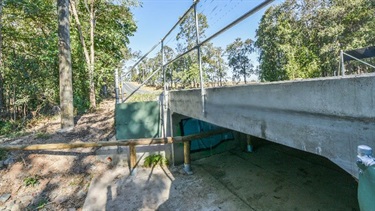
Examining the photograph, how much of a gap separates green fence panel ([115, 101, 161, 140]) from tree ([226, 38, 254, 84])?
3.44 meters

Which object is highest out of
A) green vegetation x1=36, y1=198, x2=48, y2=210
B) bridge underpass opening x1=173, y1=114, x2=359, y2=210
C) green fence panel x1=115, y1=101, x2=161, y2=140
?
green fence panel x1=115, y1=101, x2=161, y2=140

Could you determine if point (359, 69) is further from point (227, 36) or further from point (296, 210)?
point (227, 36)

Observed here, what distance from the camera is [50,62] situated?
9688 millimetres

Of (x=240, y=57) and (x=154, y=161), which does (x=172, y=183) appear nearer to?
(x=154, y=161)

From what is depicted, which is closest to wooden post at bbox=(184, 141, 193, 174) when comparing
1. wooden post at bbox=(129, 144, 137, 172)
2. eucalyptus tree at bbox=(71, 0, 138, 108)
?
wooden post at bbox=(129, 144, 137, 172)

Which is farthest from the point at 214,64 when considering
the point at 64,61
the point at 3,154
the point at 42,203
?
the point at 3,154

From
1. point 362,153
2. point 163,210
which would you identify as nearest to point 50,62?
point 163,210

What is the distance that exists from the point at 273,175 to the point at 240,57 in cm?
351

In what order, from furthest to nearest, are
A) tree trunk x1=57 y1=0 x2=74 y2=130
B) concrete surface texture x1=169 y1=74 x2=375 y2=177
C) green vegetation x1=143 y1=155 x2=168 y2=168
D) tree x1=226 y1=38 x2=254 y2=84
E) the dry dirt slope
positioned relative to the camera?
tree trunk x1=57 y1=0 x2=74 y2=130 → green vegetation x1=143 y1=155 x2=168 y2=168 → the dry dirt slope → tree x1=226 y1=38 x2=254 y2=84 → concrete surface texture x1=169 y1=74 x2=375 y2=177

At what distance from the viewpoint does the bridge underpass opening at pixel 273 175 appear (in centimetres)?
426

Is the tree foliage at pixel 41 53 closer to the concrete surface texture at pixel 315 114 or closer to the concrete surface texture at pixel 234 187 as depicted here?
the concrete surface texture at pixel 234 187

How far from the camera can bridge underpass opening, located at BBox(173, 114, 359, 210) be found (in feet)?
14.0

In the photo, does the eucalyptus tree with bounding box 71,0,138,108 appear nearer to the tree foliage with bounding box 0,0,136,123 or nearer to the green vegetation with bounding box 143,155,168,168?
the tree foliage with bounding box 0,0,136,123

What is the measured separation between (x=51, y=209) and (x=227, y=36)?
478cm
